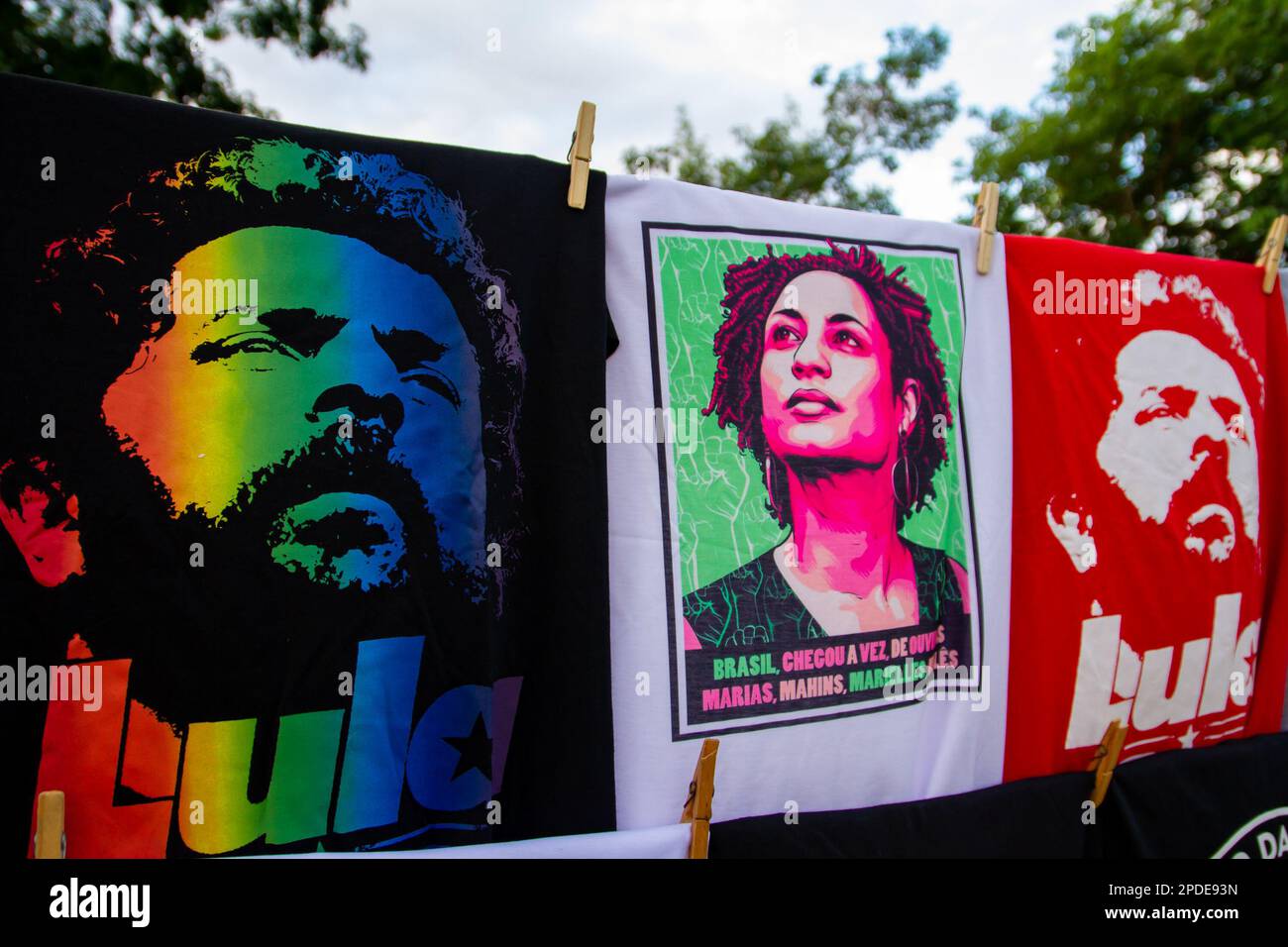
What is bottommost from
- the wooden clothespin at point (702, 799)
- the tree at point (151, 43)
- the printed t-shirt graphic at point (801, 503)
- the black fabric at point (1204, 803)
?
the black fabric at point (1204, 803)

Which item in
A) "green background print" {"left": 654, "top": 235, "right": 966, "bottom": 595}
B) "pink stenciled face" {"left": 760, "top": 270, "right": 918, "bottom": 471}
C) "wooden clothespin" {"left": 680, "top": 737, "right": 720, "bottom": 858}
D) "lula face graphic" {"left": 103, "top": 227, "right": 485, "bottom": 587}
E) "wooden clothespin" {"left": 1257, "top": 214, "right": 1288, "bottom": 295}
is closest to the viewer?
"lula face graphic" {"left": 103, "top": 227, "right": 485, "bottom": 587}

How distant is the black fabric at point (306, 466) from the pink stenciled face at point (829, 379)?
0.38 m

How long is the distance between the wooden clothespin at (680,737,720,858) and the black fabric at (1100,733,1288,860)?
3.47ft

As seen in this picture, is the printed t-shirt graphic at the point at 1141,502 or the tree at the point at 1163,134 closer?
the printed t-shirt graphic at the point at 1141,502

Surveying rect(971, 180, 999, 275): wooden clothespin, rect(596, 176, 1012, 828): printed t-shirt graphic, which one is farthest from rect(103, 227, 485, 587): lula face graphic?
rect(971, 180, 999, 275): wooden clothespin

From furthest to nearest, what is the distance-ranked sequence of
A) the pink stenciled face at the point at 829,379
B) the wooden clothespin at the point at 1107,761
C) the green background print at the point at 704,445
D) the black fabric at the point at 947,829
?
1. the wooden clothespin at the point at 1107,761
2. the pink stenciled face at the point at 829,379
3. the green background print at the point at 704,445
4. the black fabric at the point at 947,829

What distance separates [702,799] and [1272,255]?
2.19m

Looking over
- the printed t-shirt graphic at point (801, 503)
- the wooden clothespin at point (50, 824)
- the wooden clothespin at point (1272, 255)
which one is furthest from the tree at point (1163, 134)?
the wooden clothespin at point (50, 824)

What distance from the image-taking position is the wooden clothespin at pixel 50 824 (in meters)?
1.02

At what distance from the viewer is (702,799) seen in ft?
4.22

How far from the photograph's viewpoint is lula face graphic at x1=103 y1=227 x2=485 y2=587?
117 cm

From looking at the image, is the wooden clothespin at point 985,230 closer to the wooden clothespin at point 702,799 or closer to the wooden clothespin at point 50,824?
the wooden clothespin at point 702,799

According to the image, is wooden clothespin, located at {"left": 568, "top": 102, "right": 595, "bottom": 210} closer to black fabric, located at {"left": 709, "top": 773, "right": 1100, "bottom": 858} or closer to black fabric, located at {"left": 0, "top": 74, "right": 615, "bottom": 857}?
black fabric, located at {"left": 0, "top": 74, "right": 615, "bottom": 857}
